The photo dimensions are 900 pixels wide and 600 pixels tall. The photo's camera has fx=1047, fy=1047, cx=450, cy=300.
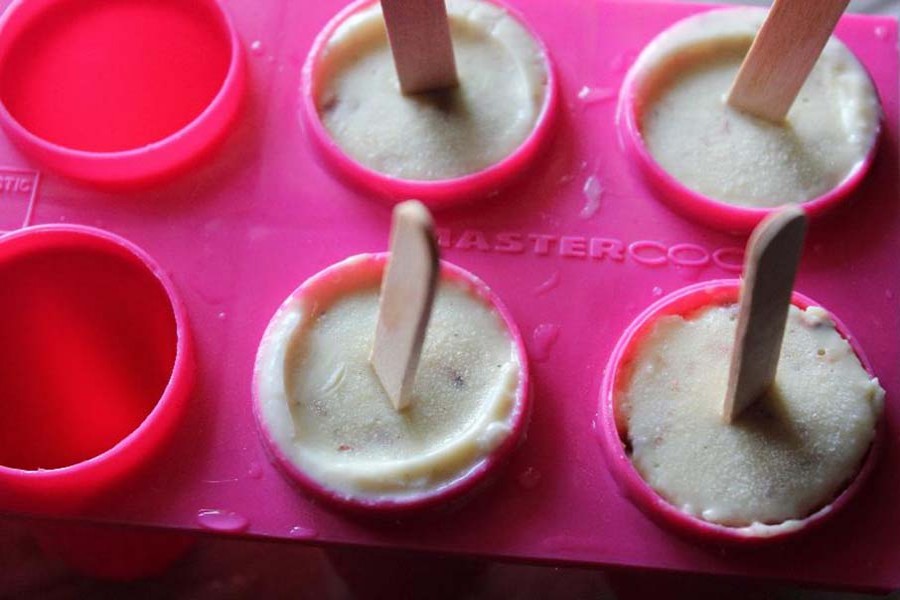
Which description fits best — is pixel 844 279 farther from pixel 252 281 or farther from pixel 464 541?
pixel 252 281

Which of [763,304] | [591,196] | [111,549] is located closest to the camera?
[763,304]

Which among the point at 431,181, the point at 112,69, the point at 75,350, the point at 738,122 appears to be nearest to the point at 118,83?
the point at 112,69

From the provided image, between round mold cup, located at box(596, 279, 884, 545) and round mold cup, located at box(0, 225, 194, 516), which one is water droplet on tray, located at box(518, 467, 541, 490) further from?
round mold cup, located at box(0, 225, 194, 516)

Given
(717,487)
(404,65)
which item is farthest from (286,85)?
(717,487)

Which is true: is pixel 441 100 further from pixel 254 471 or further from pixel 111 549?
pixel 111 549

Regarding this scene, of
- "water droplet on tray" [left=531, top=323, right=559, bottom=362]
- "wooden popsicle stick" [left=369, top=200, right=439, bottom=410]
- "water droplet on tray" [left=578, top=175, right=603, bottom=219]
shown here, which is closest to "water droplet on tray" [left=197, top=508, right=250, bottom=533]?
"wooden popsicle stick" [left=369, top=200, right=439, bottom=410]
